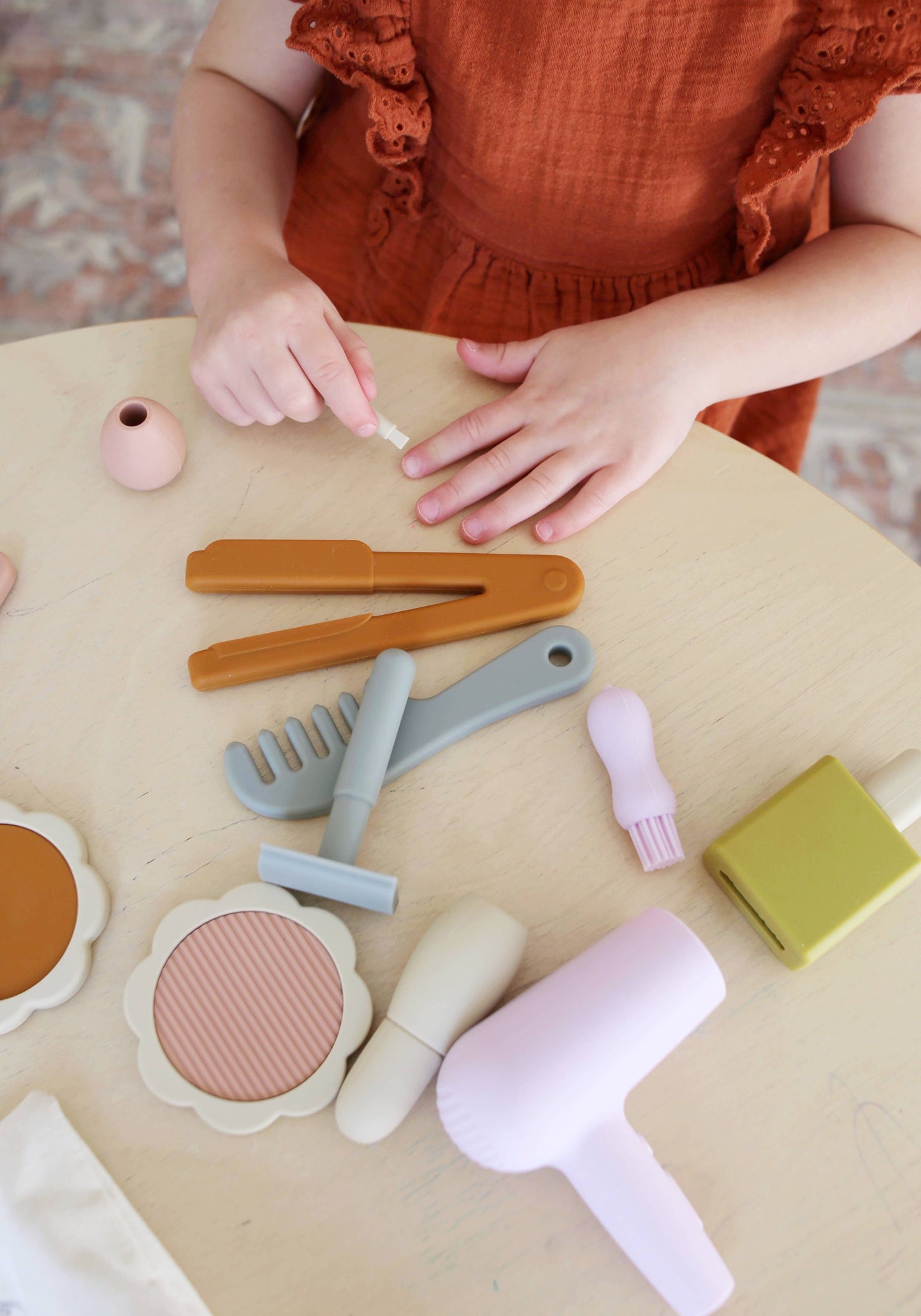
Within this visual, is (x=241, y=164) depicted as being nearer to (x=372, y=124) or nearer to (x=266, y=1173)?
(x=372, y=124)

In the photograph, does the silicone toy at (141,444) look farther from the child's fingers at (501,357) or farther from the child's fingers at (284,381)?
the child's fingers at (501,357)

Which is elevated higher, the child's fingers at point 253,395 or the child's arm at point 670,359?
the child's arm at point 670,359

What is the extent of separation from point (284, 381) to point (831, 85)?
311 millimetres

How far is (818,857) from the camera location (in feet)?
1.24

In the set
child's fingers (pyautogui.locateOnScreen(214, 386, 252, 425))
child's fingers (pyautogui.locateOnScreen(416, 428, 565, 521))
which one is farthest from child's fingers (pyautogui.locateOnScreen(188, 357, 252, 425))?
child's fingers (pyautogui.locateOnScreen(416, 428, 565, 521))

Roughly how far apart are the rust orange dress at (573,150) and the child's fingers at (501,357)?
0.36ft

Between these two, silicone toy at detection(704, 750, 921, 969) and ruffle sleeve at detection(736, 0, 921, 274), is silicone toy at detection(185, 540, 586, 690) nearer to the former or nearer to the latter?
silicone toy at detection(704, 750, 921, 969)

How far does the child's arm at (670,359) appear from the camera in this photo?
1.55 feet

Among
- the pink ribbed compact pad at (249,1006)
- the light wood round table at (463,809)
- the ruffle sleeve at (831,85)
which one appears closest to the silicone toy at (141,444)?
the light wood round table at (463,809)

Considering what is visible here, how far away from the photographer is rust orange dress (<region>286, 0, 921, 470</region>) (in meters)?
0.47

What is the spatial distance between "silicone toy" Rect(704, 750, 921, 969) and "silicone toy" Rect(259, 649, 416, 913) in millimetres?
144

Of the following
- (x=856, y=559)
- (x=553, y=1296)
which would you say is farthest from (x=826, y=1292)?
(x=856, y=559)

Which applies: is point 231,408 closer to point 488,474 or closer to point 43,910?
point 488,474

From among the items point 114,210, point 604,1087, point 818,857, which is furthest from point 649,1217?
point 114,210
